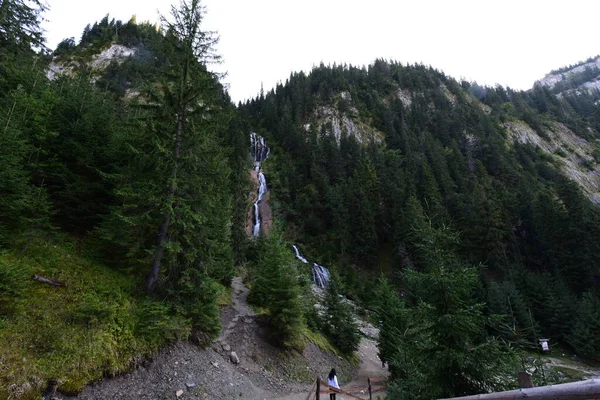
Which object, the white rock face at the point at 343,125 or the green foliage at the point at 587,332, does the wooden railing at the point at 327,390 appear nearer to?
the green foliage at the point at 587,332

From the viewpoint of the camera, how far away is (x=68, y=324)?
8500 mm

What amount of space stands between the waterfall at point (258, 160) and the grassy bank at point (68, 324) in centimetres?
3547

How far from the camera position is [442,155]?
205 feet

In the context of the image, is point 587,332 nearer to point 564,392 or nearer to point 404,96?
point 564,392

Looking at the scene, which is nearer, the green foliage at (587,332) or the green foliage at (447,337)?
the green foliage at (447,337)

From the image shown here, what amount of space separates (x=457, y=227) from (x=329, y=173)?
27638 millimetres

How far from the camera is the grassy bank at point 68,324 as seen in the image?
7.07m

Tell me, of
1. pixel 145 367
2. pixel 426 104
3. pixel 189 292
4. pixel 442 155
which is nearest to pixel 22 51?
pixel 189 292

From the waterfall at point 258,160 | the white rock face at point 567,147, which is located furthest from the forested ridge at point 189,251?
the white rock face at point 567,147

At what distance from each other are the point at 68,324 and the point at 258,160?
6154 centimetres

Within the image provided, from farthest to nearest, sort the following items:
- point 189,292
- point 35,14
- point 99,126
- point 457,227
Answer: point 457,227 < point 35,14 < point 99,126 < point 189,292

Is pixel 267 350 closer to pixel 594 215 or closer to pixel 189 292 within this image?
pixel 189 292

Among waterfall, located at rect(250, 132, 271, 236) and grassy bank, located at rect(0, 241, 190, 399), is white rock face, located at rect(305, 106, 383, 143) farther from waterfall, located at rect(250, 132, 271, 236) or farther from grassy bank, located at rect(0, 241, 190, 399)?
grassy bank, located at rect(0, 241, 190, 399)

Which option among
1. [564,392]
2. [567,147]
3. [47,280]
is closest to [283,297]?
[47,280]
